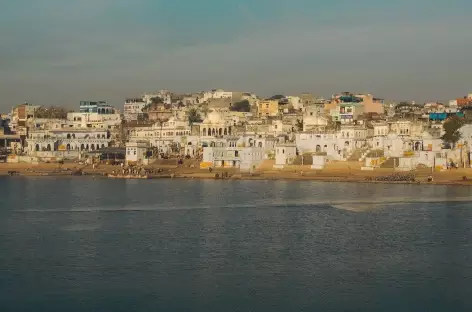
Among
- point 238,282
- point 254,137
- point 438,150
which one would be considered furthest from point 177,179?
point 238,282

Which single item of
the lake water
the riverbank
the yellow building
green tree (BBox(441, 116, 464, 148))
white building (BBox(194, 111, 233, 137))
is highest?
the yellow building

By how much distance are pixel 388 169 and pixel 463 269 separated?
2771cm

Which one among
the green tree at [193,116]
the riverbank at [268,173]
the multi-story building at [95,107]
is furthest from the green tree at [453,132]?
the multi-story building at [95,107]

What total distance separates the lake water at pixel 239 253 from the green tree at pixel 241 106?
41.5 metres

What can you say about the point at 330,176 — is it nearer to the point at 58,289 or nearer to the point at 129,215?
the point at 129,215

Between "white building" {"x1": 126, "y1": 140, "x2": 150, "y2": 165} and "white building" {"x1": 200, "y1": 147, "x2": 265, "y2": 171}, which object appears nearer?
"white building" {"x1": 200, "y1": 147, "x2": 265, "y2": 171}

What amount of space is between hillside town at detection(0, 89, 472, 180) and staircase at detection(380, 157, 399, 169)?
0.30ft

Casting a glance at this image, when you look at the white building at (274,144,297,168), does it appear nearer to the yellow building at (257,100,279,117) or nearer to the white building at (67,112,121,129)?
the yellow building at (257,100,279,117)

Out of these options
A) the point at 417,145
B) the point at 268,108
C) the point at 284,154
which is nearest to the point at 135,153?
the point at 284,154

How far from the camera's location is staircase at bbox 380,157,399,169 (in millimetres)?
46438

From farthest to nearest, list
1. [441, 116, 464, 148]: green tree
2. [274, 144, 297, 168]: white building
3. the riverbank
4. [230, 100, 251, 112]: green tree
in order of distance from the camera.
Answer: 1. [230, 100, 251, 112]: green tree
2. [274, 144, 297, 168]: white building
3. [441, 116, 464, 148]: green tree
4. the riverbank

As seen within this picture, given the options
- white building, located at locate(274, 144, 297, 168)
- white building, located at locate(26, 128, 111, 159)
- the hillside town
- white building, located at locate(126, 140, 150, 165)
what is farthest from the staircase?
white building, located at locate(26, 128, 111, 159)

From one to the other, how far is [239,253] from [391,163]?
28.0 meters

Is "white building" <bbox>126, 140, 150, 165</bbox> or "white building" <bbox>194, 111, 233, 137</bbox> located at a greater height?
"white building" <bbox>194, 111, 233, 137</bbox>
